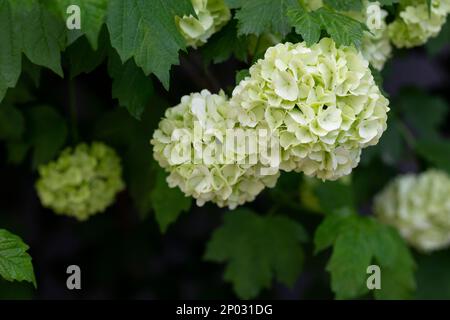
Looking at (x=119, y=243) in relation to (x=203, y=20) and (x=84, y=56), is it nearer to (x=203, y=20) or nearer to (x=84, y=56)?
(x=84, y=56)

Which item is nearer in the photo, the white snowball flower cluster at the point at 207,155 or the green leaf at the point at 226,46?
the white snowball flower cluster at the point at 207,155

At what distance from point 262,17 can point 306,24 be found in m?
0.15

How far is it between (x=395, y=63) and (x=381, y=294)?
232 centimetres

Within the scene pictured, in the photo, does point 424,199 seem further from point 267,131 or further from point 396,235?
point 267,131

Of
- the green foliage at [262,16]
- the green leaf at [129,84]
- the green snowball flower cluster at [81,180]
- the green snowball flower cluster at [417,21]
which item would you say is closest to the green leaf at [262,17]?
the green foliage at [262,16]

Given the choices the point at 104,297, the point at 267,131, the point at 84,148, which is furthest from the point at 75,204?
the point at 104,297

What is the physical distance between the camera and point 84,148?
10.3ft

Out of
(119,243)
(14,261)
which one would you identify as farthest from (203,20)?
(119,243)

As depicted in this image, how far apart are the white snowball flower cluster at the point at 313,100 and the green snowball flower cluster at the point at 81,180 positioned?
3.49 feet

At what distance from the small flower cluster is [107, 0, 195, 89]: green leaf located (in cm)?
20

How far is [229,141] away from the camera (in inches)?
88.4

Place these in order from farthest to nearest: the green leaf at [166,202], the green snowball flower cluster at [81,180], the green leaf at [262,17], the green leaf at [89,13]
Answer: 1. the green snowball flower cluster at [81,180]
2. the green leaf at [166,202]
3. the green leaf at [262,17]
4. the green leaf at [89,13]

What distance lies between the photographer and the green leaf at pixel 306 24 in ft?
7.09

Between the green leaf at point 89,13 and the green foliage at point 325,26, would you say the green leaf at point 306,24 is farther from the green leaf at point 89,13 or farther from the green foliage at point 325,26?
the green leaf at point 89,13
